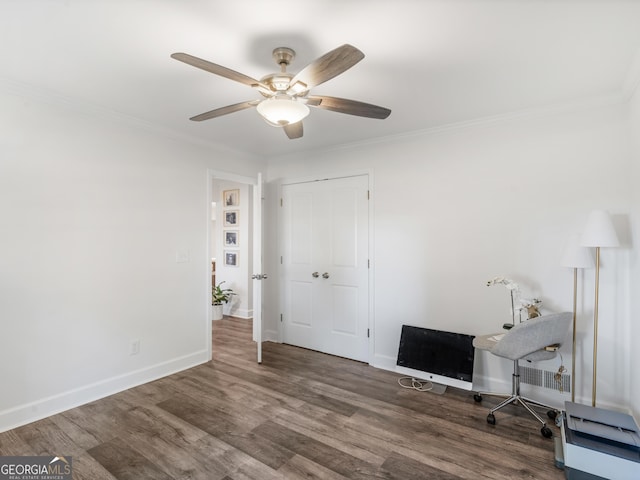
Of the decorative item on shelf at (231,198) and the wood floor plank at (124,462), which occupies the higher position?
the decorative item on shelf at (231,198)

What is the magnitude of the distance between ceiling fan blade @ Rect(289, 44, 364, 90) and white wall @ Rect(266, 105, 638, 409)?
1.95m

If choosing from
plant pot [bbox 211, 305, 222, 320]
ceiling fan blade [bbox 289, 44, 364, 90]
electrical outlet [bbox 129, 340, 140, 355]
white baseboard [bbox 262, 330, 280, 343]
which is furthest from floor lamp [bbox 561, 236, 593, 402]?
plant pot [bbox 211, 305, 222, 320]

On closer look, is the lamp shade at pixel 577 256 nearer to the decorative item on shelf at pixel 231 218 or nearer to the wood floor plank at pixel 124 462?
the wood floor plank at pixel 124 462

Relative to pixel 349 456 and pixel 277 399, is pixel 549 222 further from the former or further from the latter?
pixel 277 399

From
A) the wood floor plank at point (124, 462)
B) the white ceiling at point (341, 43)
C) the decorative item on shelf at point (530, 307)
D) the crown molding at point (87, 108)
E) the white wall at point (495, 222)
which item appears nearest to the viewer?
the white ceiling at point (341, 43)

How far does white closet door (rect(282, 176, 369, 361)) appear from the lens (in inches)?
147

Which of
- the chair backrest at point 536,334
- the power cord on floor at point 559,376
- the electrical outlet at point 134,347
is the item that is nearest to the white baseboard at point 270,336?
the electrical outlet at point 134,347

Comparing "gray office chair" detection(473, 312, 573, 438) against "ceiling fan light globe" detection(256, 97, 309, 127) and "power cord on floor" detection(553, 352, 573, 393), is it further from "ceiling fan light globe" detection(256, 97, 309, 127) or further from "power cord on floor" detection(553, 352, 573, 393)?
"ceiling fan light globe" detection(256, 97, 309, 127)

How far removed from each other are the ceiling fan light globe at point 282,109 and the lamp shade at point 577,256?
7.29 feet

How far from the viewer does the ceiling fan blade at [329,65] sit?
1.40 metres

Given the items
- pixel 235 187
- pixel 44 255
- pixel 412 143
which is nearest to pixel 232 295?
pixel 235 187

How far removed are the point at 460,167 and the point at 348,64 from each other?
2.01 m

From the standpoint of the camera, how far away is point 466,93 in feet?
8.08

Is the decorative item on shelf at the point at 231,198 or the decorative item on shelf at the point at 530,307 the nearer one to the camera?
the decorative item on shelf at the point at 530,307
